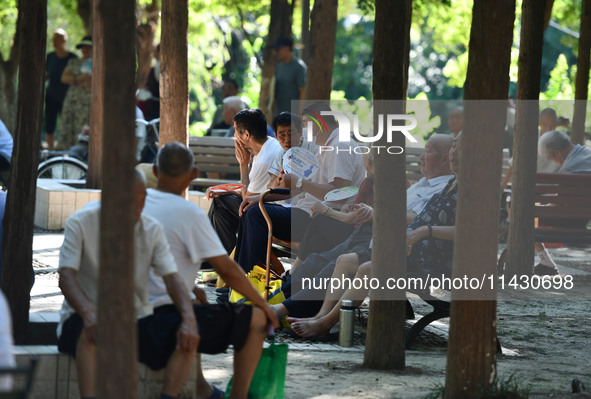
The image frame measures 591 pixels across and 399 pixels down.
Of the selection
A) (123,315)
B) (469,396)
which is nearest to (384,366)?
(469,396)

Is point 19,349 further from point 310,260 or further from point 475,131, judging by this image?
point 310,260

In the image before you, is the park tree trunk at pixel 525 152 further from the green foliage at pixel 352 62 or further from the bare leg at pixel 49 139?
the green foliage at pixel 352 62

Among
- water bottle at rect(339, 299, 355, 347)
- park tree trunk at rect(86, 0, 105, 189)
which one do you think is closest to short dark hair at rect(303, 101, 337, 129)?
water bottle at rect(339, 299, 355, 347)

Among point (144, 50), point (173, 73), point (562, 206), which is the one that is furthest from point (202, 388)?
point (144, 50)

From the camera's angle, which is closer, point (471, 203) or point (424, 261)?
point (471, 203)

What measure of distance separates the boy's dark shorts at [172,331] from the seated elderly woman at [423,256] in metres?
2.36

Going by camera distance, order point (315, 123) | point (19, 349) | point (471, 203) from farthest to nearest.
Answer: point (315, 123) → point (471, 203) → point (19, 349)

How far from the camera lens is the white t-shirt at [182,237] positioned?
5199 millimetres

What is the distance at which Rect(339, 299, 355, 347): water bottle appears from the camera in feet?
24.1

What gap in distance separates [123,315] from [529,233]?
770cm

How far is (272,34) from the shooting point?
19.1 metres

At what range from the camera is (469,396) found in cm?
563

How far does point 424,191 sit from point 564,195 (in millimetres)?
4180

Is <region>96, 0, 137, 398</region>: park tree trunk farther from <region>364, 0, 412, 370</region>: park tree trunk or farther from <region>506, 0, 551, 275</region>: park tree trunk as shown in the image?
<region>506, 0, 551, 275</region>: park tree trunk
